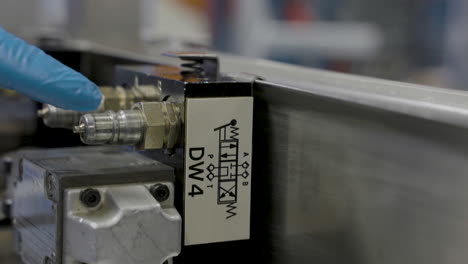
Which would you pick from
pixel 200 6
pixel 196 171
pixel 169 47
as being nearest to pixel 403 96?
pixel 196 171

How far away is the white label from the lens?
0.41 metres

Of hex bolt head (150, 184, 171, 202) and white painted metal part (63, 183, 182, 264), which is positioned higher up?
hex bolt head (150, 184, 171, 202)

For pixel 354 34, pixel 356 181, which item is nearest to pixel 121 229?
pixel 356 181

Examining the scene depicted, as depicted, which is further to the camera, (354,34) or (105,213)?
(354,34)

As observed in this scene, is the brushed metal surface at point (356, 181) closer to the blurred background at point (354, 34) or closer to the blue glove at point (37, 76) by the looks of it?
the blue glove at point (37, 76)

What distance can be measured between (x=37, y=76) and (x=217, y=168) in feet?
0.39

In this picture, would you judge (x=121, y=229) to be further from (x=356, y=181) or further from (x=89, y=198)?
(x=356, y=181)

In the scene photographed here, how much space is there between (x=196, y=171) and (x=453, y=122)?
0.52 ft

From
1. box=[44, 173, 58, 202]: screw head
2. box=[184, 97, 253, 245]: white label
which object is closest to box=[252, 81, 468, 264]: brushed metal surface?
box=[184, 97, 253, 245]: white label

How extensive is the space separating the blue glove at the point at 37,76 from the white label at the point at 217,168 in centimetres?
7

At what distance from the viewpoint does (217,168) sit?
0.42 meters

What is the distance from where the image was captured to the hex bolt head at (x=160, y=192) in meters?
0.42

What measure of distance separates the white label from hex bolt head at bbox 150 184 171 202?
13mm

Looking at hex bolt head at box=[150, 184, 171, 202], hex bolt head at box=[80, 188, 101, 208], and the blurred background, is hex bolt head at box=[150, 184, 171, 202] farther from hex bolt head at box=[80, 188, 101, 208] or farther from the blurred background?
the blurred background
